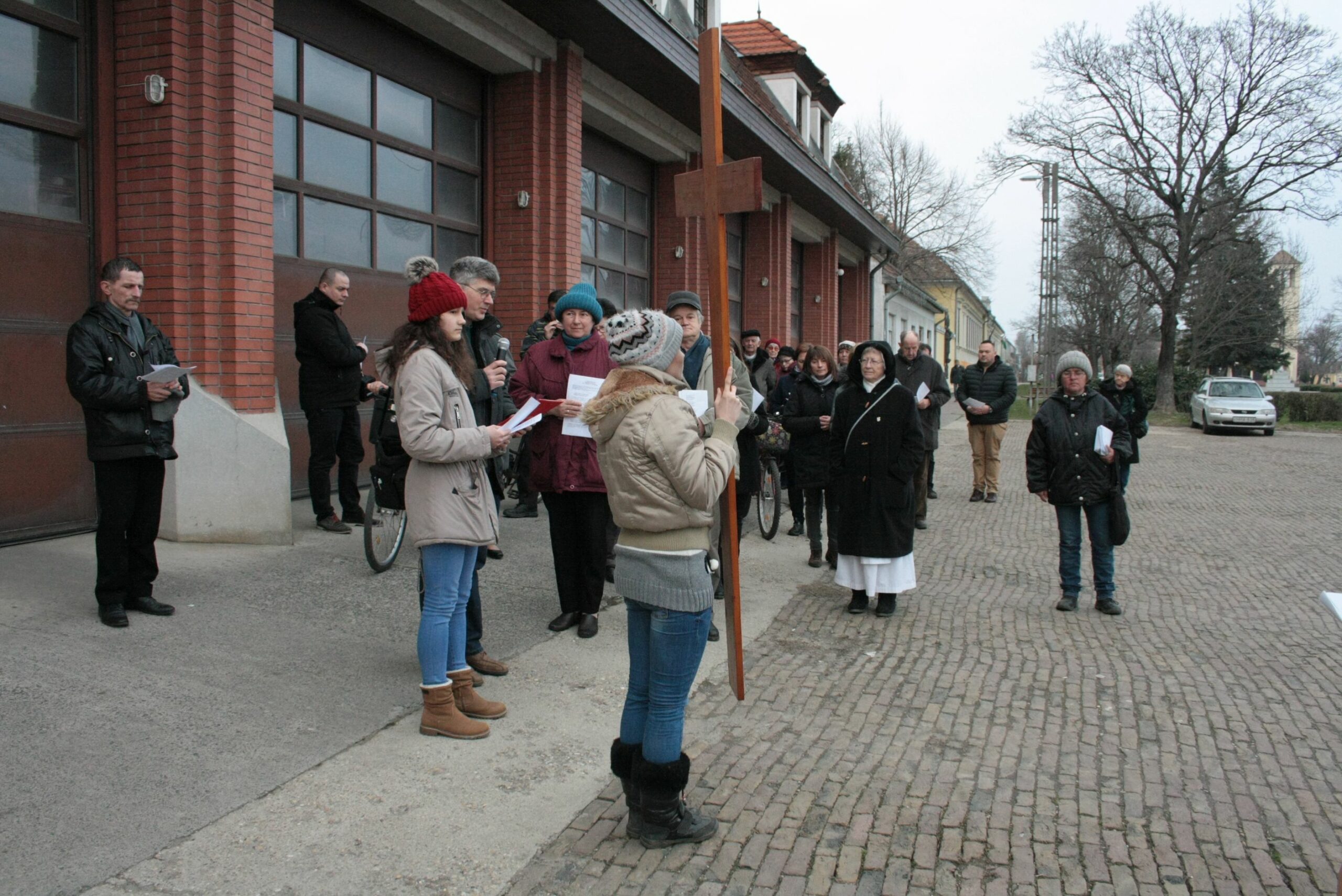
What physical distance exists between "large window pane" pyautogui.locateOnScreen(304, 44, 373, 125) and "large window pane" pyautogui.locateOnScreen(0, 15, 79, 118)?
2110mm

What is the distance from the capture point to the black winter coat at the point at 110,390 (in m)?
Result: 4.94

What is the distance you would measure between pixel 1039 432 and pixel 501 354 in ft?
12.5

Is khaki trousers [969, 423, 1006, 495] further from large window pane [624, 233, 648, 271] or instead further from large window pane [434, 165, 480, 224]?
large window pane [434, 165, 480, 224]

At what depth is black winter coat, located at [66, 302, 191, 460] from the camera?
4.94m

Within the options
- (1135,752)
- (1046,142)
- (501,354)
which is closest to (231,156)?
(501,354)

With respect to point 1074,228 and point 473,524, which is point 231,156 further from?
point 1074,228

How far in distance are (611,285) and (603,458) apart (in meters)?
11.6

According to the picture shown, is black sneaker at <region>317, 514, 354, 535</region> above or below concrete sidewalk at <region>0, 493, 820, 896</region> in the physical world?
above

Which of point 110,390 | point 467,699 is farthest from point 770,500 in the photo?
point 110,390

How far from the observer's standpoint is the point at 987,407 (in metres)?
12.7

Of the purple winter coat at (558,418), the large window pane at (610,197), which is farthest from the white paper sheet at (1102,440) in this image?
the large window pane at (610,197)

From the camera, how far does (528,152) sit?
1112 centimetres

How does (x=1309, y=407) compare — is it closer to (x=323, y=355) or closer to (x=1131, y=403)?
(x=1131, y=403)

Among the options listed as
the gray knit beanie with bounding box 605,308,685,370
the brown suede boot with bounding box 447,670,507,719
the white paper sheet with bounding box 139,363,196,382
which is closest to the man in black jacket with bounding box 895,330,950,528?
the brown suede boot with bounding box 447,670,507,719
